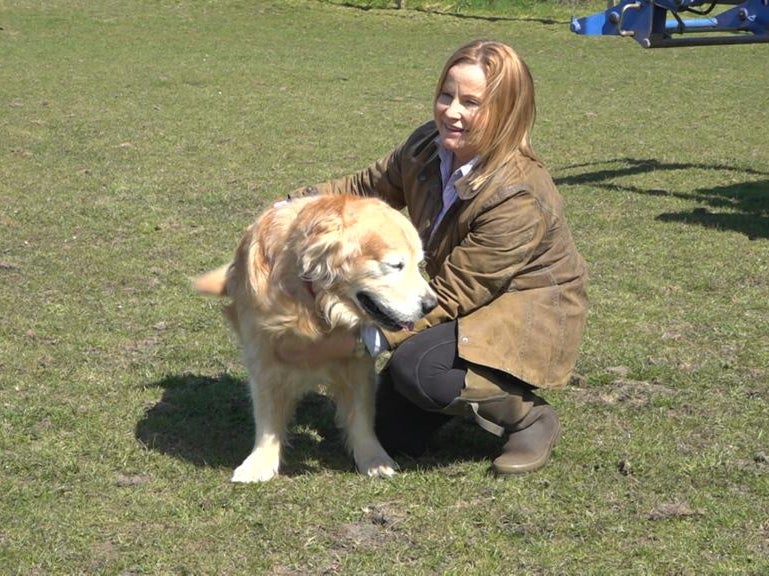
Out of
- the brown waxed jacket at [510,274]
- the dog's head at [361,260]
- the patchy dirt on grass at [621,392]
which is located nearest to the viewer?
the dog's head at [361,260]

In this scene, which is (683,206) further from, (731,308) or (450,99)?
(450,99)

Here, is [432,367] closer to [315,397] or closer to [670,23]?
[315,397]

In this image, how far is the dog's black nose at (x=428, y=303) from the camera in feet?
11.5

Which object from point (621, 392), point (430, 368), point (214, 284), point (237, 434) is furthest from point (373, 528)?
point (621, 392)

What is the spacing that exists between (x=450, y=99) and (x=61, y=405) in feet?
6.61

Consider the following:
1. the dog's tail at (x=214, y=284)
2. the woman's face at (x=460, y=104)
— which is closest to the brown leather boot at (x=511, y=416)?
the woman's face at (x=460, y=104)

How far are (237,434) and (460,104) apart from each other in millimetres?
1577

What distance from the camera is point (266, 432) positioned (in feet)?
12.8

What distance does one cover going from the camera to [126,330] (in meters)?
5.41

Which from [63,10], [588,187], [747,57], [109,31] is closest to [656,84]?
[747,57]

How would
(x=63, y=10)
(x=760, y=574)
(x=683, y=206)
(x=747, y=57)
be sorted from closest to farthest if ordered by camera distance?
(x=760, y=574) < (x=683, y=206) < (x=747, y=57) < (x=63, y=10)

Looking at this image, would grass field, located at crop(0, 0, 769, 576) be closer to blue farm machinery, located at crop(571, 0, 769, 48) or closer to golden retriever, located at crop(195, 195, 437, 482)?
golden retriever, located at crop(195, 195, 437, 482)

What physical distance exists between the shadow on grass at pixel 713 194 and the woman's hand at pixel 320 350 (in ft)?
14.7

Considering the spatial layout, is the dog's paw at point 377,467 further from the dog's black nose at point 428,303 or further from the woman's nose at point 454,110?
the woman's nose at point 454,110
